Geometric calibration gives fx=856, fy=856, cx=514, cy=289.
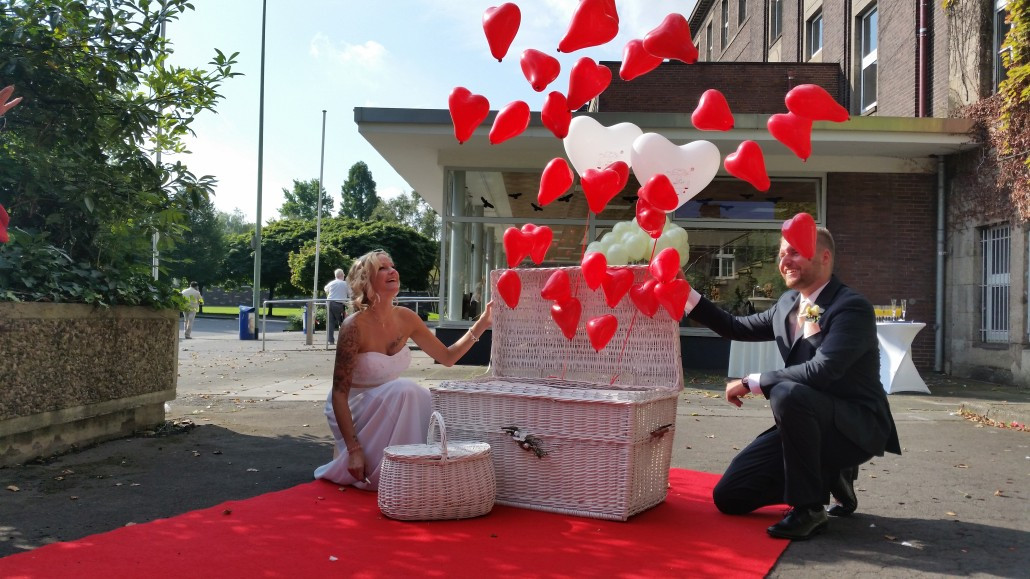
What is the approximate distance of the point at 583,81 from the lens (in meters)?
5.11

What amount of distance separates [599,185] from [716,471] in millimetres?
2146

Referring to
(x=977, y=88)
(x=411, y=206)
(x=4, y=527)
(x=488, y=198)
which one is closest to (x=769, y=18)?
(x=977, y=88)

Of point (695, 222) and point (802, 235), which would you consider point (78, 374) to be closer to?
point (802, 235)

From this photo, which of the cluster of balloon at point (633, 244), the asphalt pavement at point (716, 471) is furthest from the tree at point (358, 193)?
the cluster of balloon at point (633, 244)

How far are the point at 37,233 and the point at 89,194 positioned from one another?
0.45 m

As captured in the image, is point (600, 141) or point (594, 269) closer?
point (594, 269)

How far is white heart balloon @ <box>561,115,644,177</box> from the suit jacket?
176 centimetres

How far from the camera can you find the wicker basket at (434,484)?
413 centimetres

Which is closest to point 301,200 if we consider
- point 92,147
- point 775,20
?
point 775,20

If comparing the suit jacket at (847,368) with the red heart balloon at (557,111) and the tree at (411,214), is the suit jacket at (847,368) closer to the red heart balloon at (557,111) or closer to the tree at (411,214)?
the red heart balloon at (557,111)

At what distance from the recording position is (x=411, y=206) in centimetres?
7575

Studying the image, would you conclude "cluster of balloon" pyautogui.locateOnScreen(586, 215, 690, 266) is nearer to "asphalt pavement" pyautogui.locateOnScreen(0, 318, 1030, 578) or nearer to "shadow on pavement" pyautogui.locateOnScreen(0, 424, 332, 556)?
"asphalt pavement" pyautogui.locateOnScreen(0, 318, 1030, 578)

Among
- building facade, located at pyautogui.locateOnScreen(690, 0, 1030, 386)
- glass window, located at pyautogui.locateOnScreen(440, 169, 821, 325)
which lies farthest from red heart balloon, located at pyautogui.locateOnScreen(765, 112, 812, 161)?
glass window, located at pyautogui.locateOnScreen(440, 169, 821, 325)

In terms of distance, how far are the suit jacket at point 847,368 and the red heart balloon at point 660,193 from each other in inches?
42.4
